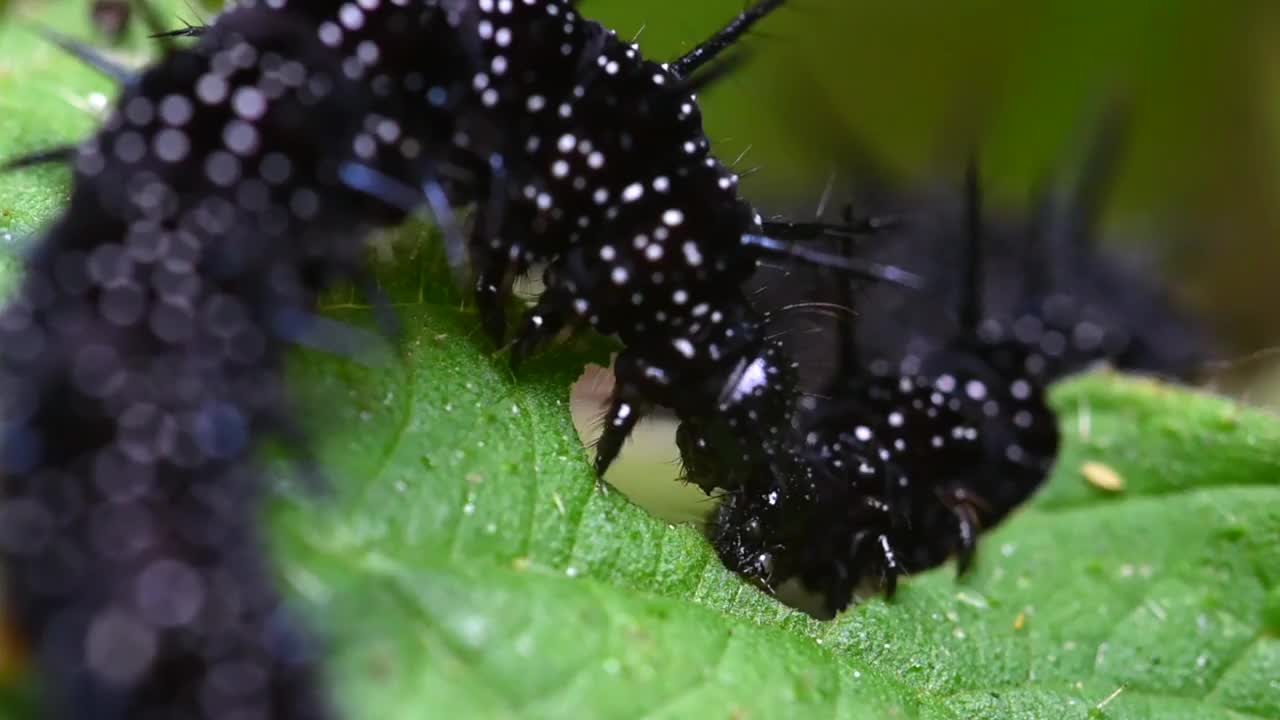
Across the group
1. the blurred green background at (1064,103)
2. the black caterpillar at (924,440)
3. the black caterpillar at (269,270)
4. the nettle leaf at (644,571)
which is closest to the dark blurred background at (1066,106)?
the blurred green background at (1064,103)

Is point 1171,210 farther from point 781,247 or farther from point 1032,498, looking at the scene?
point 781,247

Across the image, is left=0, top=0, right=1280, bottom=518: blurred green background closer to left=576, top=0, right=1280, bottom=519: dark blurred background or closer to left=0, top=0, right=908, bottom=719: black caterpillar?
left=576, top=0, right=1280, bottom=519: dark blurred background

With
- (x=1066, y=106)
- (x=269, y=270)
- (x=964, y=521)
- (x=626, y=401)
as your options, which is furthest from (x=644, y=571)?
(x=1066, y=106)

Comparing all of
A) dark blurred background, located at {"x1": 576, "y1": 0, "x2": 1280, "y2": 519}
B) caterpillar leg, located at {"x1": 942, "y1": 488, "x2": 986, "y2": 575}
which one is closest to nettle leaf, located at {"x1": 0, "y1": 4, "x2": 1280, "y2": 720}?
caterpillar leg, located at {"x1": 942, "y1": 488, "x2": 986, "y2": 575}

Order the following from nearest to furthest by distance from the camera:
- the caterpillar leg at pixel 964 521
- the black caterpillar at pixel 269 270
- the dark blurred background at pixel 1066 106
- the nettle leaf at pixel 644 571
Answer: the black caterpillar at pixel 269 270 < the nettle leaf at pixel 644 571 < the caterpillar leg at pixel 964 521 < the dark blurred background at pixel 1066 106

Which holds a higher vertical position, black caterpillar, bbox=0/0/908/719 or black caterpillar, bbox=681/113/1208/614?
black caterpillar, bbox=0/0/908/719

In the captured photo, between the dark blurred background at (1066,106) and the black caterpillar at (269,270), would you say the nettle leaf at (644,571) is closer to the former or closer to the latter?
the black caterpillar at (269,270)

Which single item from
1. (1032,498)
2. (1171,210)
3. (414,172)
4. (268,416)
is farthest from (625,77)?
(1171,210)
